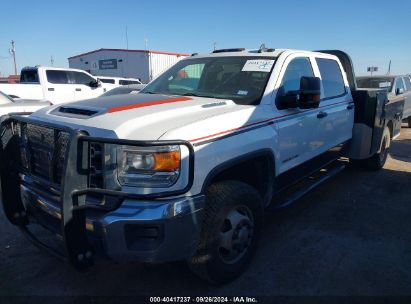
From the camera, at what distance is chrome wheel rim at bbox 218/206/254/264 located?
114 inches

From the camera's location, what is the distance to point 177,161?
94.4 inches

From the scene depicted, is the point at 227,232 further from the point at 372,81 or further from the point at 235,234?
the point at 372,81

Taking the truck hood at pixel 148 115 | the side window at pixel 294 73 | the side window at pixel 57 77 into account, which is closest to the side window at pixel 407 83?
the side window at pixel 294 73

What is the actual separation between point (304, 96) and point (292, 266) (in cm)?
157

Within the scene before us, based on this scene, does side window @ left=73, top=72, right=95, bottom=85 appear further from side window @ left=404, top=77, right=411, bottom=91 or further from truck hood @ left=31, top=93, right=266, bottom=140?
truck hood @ left=31, top=93, right=266, bottom=140

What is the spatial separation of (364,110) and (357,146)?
1.76 ft

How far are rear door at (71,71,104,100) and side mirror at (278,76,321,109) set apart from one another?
12.3 metres

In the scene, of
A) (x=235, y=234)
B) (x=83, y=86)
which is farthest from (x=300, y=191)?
(x=83, y=86)


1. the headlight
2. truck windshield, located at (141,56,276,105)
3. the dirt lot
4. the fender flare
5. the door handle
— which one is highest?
truck windshield, located at (141,56,276,105)

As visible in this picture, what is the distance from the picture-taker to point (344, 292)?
9.64 ft

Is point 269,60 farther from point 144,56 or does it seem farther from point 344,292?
point 144,56

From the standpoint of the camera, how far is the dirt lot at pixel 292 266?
3002 millimetres

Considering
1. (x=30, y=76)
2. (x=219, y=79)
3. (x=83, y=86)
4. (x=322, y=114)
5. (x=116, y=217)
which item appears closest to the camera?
(x=116, y=217)

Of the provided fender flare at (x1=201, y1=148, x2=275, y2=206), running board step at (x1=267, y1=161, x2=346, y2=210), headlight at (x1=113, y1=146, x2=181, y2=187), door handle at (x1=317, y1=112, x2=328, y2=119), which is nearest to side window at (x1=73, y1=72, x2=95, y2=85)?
running board step at (x1=267, y1=161, x2=346, y2=210)
